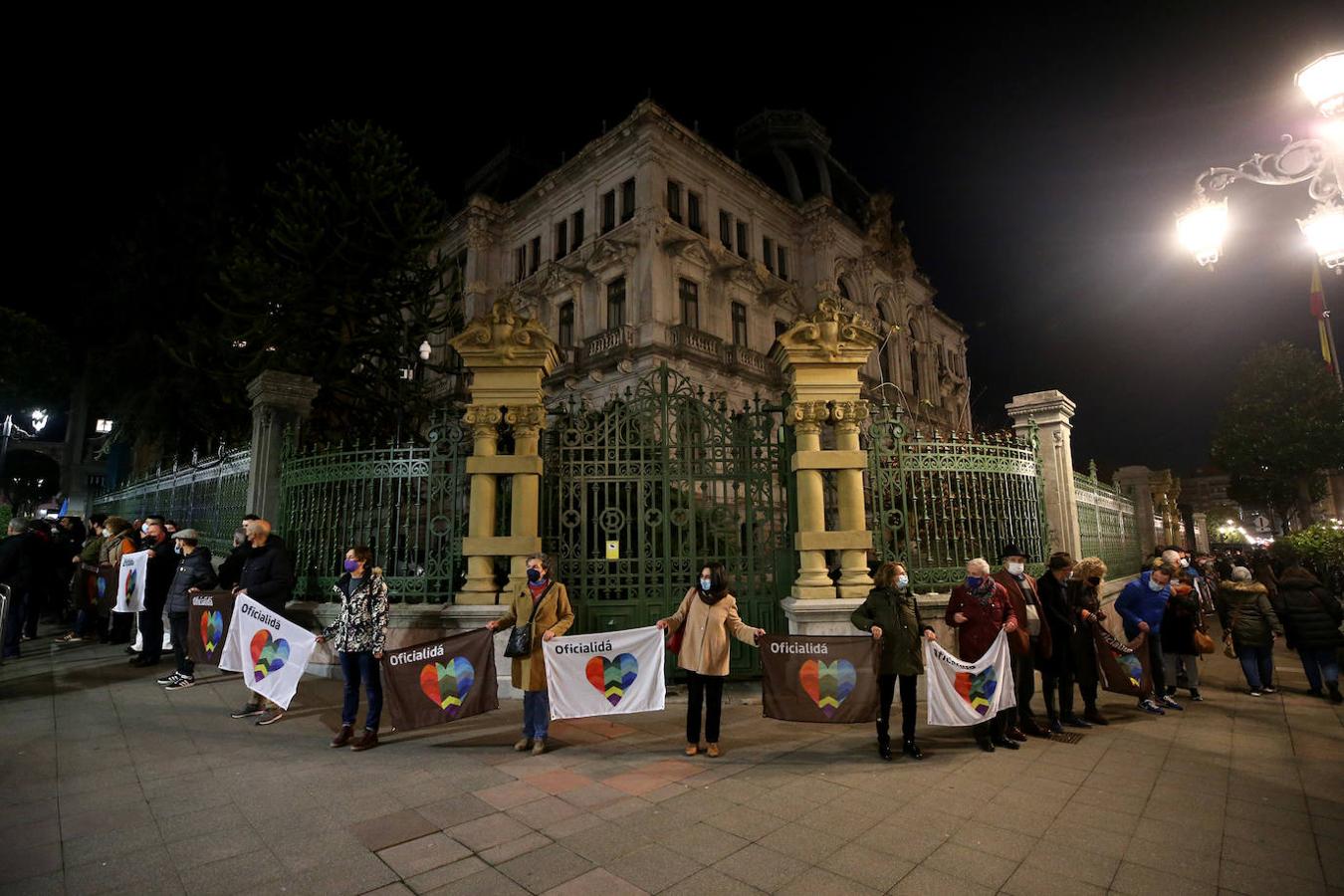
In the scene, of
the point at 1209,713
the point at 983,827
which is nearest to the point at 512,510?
the point at 983,827

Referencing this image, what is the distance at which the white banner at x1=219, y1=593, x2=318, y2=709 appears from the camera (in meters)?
5.94

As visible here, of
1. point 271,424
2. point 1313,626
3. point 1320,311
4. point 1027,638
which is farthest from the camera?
point 1320,311

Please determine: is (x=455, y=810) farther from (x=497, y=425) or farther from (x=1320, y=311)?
(x=1320, y=311)

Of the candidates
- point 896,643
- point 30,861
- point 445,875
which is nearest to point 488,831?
point 445,875

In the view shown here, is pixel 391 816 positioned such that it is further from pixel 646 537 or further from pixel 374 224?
pixel 374 224

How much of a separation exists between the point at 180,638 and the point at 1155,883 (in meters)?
9.44

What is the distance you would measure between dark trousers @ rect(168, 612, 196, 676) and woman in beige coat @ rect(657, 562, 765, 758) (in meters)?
6.17

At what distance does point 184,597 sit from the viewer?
7.29 meters

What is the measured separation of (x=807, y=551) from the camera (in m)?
7.46

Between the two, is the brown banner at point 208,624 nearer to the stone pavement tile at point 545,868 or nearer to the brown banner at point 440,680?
the brown banner at point 440,680

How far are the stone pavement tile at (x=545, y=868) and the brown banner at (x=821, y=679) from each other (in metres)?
2.49

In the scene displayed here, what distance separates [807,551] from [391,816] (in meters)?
5.07

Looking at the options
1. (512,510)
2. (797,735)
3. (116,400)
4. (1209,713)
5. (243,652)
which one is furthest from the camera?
(116,400)

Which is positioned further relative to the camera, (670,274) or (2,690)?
(670,274)
